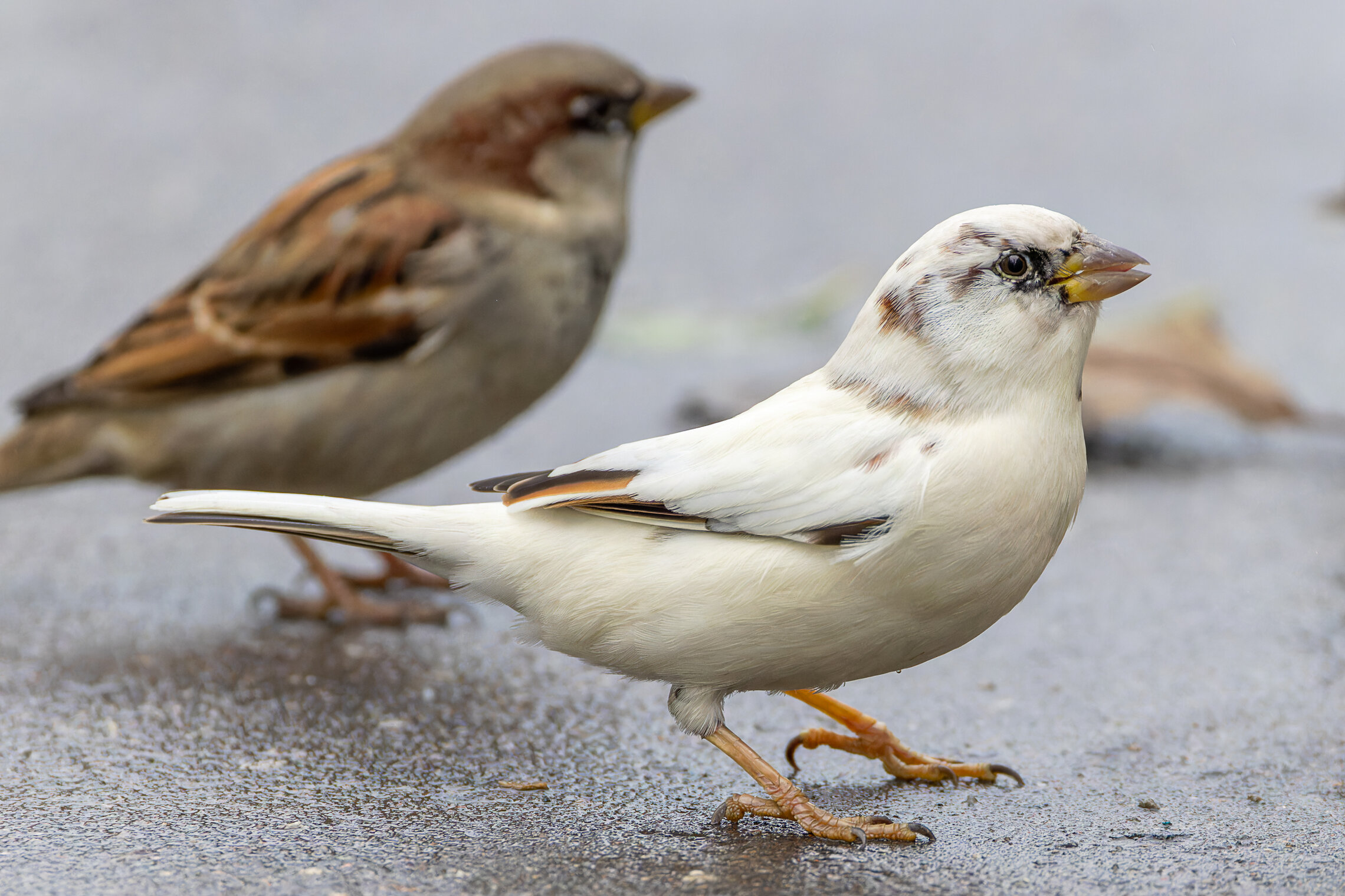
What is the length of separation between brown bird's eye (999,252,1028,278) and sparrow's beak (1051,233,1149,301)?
60 mm

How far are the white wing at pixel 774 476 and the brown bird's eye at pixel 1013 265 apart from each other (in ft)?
1.05

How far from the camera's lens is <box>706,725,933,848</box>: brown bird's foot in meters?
2.78

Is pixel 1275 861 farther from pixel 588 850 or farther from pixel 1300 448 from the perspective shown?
pixel 1300 448

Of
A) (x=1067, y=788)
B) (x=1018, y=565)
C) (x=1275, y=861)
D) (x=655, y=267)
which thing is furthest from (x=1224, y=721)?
(x=655, y=267)

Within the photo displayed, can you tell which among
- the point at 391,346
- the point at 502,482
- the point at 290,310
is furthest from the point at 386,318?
the point at 502,482

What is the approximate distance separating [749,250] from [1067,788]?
17.9 feet

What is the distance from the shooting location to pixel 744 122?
9250 millimetres

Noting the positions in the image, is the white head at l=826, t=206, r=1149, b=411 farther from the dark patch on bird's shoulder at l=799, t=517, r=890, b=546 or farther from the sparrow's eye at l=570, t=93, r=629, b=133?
the sparrow's eye at l=570, t=93, r=629, b=133

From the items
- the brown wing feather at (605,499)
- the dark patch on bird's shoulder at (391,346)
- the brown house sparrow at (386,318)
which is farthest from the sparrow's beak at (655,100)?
the brown wing feather at (605,499)

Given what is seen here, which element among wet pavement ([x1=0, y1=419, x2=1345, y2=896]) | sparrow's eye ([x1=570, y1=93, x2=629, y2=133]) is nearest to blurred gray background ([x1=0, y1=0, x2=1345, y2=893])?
wet pavement ([x1=0, y1=419, x2=1345, y2=896])

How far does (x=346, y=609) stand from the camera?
439 centimetres

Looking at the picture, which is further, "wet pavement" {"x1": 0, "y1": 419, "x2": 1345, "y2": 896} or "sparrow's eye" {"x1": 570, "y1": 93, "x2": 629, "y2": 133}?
"sparrow's eye" {"x1": 570, "y1": 93, "x2": 629, "y2": 133}

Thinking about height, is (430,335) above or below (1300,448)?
above

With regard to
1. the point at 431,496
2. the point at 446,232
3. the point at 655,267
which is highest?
the point at 446,232
